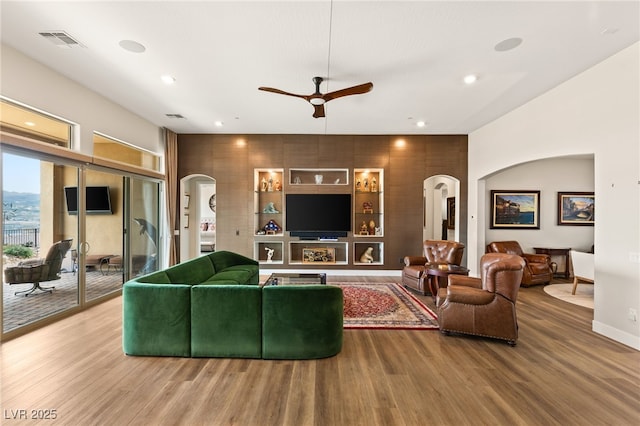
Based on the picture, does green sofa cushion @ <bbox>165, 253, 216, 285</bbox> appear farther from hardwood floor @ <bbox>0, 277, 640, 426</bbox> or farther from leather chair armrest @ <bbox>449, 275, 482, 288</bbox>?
leather chair armrest @ <bbox>449, 275, 482, 288</bbox>

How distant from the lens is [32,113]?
373 centimetres

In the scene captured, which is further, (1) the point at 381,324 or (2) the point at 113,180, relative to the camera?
(2) the point at 113,180

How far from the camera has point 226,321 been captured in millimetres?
2910

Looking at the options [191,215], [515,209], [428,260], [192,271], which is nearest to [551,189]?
[515,209]

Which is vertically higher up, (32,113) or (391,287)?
(32,113)

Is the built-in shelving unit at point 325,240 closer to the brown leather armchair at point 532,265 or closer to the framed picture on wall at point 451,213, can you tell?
the framed picture on wall at point 451,213

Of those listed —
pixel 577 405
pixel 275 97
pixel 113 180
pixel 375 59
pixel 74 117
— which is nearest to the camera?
pixel 577 405

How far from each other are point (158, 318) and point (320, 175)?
4943 mm

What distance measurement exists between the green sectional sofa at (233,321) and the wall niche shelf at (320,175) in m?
4.52

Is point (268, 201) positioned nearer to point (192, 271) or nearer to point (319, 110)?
point (192, 271)

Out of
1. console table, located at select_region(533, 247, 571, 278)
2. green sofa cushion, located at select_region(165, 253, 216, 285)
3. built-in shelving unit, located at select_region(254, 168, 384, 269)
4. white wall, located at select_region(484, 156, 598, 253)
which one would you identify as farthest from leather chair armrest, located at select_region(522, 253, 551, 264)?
green sofa cushion, located at select_region(165, 253, 216, 285)

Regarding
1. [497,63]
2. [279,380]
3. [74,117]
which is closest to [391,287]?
[279,380]

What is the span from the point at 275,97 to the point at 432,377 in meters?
4.33

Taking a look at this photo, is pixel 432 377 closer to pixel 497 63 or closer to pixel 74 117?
pixel 497 63
